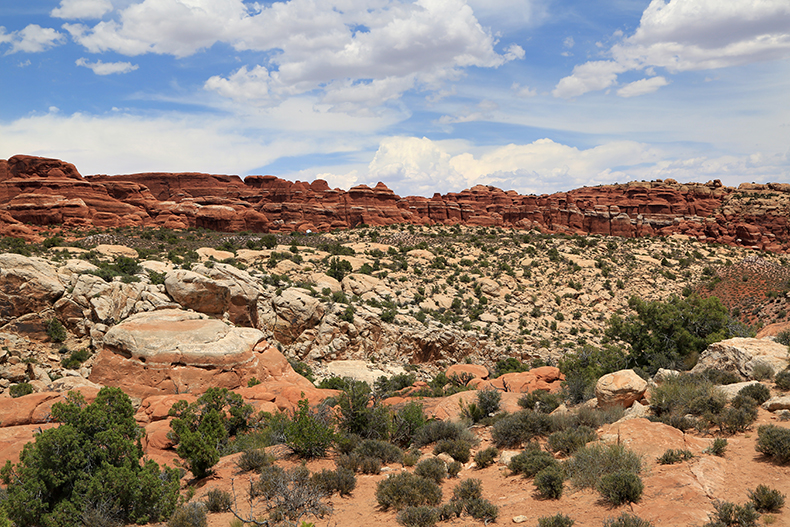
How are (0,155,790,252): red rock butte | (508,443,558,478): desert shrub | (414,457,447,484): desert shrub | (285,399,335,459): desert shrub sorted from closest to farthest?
(508,443,558,478): desert shrub, (414,457,447,484): desert shrub, (285,399,335,459): desert shrub, (0,155,790,252): red rock butte

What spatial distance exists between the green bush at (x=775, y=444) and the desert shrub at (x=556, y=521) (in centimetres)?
392

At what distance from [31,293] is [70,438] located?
14.2 metres

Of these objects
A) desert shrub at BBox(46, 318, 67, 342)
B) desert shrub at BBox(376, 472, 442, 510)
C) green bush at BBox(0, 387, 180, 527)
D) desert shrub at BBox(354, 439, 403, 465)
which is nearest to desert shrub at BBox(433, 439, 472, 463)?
desert shrub at BBox(354, 439, 403, 465)

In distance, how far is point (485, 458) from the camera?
360 inches

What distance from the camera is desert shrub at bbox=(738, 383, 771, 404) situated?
9.56 m

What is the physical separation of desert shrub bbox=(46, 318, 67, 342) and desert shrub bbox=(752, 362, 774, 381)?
2331cm

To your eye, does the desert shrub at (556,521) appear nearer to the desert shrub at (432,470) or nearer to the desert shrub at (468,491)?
the desert shrub at (468,491)

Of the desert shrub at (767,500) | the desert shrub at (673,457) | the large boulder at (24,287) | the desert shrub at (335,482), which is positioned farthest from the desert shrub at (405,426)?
the large boulder at (24,287)

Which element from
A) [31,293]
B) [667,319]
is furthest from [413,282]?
[31,293]

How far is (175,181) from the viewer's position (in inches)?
2788

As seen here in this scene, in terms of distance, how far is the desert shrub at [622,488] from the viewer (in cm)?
668

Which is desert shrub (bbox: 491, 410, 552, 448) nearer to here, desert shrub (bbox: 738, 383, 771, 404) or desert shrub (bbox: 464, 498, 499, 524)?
desert shrub (bbox: 464, 498, 499, 524)

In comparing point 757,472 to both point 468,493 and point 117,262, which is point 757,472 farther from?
point 117,262

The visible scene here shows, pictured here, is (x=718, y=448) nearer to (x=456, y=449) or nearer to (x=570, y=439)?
(x=570, y=439)
